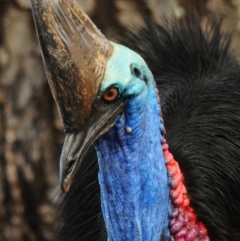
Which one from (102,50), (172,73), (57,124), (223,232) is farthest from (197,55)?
(57,124)

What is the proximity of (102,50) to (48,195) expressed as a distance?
1.84 metres

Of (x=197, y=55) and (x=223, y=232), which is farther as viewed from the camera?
(x=197, y=55)

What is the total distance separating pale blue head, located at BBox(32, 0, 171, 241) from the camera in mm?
1541

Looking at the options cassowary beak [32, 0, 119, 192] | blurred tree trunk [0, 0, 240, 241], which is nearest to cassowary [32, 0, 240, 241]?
cassowary beak [32, 0, 119, 192]

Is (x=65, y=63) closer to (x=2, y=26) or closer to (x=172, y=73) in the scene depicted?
(x=172, y=73)

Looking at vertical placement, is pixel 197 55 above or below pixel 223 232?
above

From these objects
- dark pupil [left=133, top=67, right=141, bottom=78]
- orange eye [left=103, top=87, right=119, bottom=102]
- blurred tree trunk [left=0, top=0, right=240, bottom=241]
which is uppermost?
dark pupil [left=133, top=67, right=141, bottom=78]

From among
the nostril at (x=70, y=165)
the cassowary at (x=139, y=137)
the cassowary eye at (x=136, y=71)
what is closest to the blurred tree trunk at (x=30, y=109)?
the cassowary at (x=139, y=137)

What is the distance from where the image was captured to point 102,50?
1.60 meters

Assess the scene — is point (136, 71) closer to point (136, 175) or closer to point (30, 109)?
point (136, 175)

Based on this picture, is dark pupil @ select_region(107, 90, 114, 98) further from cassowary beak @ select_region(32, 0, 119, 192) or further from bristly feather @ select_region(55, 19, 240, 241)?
bristly feather @ select_region(55, 19, 240, 241)

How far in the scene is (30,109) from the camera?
3.25 metres

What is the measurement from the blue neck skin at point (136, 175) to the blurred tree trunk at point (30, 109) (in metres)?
1.36

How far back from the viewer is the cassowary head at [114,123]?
154 cm
